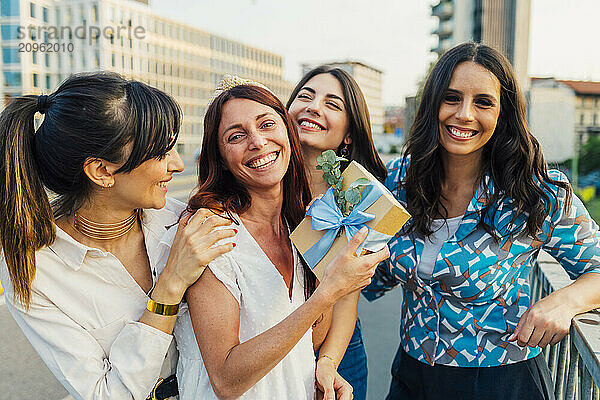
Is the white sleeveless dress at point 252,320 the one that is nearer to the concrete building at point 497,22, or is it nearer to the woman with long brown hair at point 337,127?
the woman with long brown hair at point 337,127

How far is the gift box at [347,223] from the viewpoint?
4.46 feet

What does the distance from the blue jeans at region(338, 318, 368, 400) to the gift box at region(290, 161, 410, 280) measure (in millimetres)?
872

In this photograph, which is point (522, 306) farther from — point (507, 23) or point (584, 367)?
point (507, 23)

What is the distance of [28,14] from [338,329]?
52209 millimetres

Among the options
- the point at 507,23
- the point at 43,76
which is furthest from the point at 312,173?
the point at 43,76

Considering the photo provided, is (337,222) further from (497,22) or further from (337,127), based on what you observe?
(497,22)

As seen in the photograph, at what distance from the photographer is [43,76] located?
186 ft

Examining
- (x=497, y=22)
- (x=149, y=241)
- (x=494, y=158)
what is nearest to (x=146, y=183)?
(x=149, y=241)

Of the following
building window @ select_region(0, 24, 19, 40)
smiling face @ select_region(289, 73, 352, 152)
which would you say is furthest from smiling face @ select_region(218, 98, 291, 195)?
building window @ select_region(0, 24, 19, 40)

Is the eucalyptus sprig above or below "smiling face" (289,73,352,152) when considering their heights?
below

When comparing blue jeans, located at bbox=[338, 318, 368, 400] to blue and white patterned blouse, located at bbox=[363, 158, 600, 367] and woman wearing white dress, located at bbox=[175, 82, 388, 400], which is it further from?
woman wearing white dress, located at bbox=[175, 82, 388, 400]

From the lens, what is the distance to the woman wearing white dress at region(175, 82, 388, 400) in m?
1.33

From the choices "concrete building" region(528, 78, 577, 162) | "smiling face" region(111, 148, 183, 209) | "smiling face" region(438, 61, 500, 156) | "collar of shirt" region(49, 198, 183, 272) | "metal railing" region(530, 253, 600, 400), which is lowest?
"metal railing" region(530, 253, 600, 400)

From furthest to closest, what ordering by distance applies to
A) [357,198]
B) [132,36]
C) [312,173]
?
1. [132,36]
2. [312,173]
3. [357,198]
